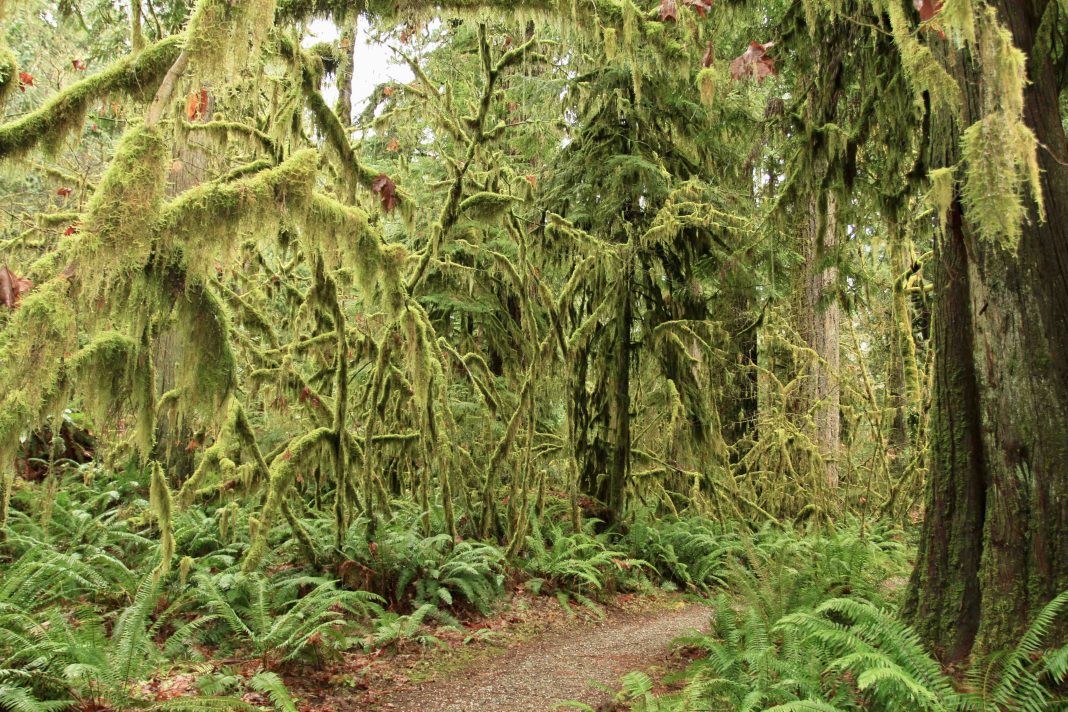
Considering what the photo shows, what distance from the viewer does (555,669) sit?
5918 mm

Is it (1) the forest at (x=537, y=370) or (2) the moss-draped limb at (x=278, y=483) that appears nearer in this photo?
(1) the forest at (x=537, y=370)

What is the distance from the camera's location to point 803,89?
6.55m

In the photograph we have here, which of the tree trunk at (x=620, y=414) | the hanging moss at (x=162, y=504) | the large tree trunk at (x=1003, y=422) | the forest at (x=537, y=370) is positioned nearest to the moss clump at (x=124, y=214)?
the forest at (x=537, y=370)

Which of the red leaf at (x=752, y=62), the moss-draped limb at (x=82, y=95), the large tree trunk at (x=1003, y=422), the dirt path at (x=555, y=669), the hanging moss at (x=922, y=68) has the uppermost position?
the red leaf at (x=752, y=62)

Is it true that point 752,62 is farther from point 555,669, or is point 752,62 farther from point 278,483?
point 278,483

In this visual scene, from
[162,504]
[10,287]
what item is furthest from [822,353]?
[10,287]

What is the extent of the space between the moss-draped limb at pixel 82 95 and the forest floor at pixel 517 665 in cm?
400

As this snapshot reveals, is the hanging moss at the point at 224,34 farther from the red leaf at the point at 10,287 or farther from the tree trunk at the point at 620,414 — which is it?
the tree trunk at the point at 620,414

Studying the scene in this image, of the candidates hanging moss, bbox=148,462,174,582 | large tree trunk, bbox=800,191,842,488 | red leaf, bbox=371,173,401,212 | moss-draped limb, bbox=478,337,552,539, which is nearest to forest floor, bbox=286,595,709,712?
moss-draped limb, bbox=478,337,552,539

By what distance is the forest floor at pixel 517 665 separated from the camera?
5082 mm

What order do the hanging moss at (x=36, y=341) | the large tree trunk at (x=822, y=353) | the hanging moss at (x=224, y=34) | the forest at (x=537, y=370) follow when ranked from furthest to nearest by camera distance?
the large tree trunk at (x=822, y=353) → the forest at (x=537, y=370) → the hanging moss at (x=224, y=34) → the hanging moss at (x=36, y=341)

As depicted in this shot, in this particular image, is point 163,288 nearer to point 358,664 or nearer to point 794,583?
point 358,664

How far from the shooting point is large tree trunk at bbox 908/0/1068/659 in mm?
3895

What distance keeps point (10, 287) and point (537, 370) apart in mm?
5411
